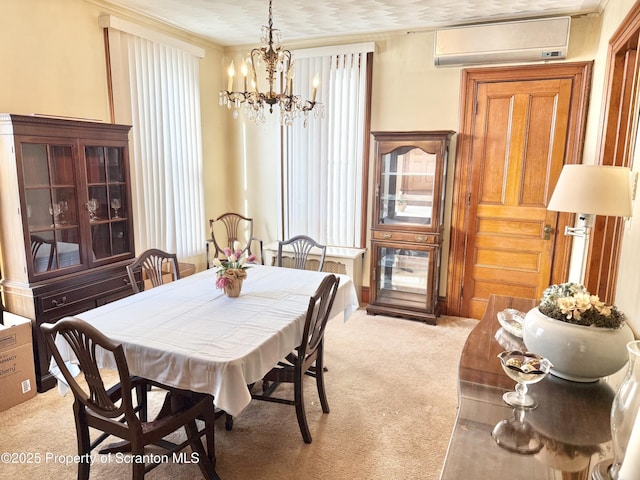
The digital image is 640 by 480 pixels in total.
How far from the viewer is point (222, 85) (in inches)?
202

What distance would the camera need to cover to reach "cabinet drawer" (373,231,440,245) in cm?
422

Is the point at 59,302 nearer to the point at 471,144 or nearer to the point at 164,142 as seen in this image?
the point at 164,142

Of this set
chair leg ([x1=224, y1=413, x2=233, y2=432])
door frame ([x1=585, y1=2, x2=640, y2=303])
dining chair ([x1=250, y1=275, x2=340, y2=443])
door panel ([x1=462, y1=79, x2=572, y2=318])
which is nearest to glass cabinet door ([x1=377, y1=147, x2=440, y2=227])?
door panel ([x1=462, y1=79, x2=572, y2=318])

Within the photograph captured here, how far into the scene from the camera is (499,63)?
4000mm

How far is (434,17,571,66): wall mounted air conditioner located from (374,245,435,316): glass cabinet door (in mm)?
1871

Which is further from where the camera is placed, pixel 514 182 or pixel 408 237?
pixel 408 237

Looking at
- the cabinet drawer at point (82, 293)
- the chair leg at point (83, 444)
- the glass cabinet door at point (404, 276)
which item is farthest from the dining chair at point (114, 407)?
the glass cabinet door at point (404, 276)

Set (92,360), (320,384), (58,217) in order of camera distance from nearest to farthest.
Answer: (92,360)
(320,384)
(58,217)

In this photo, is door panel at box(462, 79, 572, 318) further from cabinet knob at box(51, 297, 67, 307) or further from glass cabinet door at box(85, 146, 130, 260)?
cabinet knob at box(51, 297, 67, 307)

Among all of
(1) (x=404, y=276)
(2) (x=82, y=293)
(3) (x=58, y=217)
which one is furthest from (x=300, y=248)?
(3) (x=58, y=217)

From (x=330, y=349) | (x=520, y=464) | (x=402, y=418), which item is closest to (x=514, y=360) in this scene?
(x=520, y=464)

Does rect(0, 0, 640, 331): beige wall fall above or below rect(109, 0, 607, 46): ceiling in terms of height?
below

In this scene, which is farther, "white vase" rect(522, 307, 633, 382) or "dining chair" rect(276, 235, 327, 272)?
"dining chair" rect(276, 235, 327, 272)

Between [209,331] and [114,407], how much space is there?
517 mm
